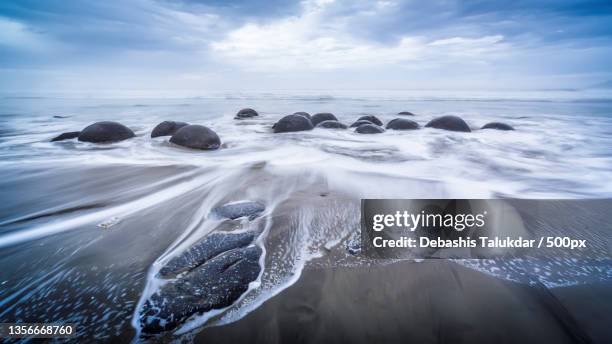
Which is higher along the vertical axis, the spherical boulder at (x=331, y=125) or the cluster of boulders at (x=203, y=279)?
the spherical boulder at (x=331, y=125)

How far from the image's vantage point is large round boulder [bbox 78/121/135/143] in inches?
235

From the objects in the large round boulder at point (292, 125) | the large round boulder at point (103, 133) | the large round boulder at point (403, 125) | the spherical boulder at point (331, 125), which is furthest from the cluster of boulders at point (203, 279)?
the large round boulder at point (403, 125)

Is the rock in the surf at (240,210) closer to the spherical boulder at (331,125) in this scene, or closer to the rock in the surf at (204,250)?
the rock in the surf at (204,250)

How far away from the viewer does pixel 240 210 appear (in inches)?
98.0

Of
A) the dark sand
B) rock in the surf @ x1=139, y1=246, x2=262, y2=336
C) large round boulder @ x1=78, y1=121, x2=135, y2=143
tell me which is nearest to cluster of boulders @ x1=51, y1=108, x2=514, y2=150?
large round boulder @ x1=78, y1=121, x2=135, y2=143

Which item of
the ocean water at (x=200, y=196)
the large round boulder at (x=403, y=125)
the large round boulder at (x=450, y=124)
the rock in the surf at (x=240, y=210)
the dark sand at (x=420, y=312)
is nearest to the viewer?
the dark sand at (x=420, y=312)

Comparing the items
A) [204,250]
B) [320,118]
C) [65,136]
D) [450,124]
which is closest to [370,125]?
[320,118]

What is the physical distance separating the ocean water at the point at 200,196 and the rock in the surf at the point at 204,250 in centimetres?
9

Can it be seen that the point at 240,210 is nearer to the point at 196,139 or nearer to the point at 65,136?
the point at 196,139

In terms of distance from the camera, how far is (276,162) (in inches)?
173

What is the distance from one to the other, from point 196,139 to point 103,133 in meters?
2.22

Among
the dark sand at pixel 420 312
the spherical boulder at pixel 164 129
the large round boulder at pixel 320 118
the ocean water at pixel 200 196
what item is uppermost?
the large round boulder at pixel 320 118

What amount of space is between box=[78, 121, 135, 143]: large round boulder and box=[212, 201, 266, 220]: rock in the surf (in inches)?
193

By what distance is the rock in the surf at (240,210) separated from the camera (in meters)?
2.40
